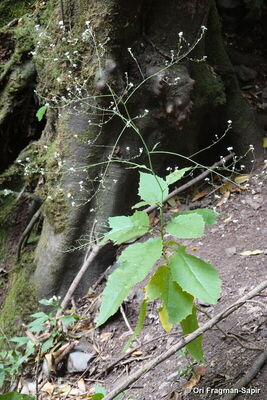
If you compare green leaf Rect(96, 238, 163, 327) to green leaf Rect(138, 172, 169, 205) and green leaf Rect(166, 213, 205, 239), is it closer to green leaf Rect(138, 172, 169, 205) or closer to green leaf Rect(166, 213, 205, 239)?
green leaf Rect(166, 213, 205, 239)

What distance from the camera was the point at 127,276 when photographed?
4.99 ft

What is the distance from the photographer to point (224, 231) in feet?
10.4

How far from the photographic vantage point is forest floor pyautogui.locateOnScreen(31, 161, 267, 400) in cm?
182

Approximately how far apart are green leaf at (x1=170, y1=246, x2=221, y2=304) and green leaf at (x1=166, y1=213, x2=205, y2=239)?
0.22 ft

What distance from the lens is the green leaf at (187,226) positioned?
1581 mm

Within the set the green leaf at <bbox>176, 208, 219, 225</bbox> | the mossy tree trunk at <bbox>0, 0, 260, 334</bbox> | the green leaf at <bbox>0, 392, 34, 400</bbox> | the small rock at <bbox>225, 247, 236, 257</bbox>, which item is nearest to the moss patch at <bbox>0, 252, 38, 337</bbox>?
the mossy tree trunk at <bbox>0, 0, 260, 334</bbox>

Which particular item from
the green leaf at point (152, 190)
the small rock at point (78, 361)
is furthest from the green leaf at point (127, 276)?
the small rock at point (78, 361)

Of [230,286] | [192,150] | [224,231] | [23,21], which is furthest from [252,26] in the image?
[230,286]

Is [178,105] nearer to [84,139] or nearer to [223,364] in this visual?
[84,139]

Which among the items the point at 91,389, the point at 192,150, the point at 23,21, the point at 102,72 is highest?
the point at 23,21

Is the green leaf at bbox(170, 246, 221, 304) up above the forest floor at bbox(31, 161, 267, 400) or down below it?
above

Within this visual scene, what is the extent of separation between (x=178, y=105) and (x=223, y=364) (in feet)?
5.96

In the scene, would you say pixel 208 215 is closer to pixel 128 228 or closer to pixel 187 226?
pixel 187 226

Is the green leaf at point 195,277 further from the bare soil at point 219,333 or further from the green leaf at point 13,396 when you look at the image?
the green leaf at point 13,396
